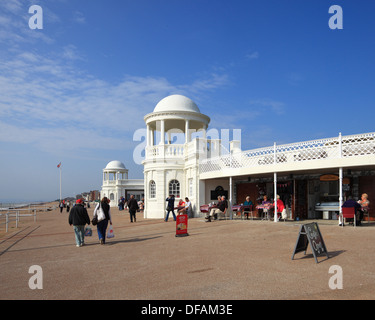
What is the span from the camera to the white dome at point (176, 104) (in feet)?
79.2

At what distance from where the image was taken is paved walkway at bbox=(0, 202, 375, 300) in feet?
18.2

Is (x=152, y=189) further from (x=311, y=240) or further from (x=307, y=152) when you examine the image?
(x=311, y=240)

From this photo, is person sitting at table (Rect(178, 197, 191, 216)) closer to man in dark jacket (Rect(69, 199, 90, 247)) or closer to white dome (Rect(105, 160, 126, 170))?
man in dark jacket (Rect(69, 199, 90, 247))

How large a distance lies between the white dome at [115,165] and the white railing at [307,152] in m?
35.7

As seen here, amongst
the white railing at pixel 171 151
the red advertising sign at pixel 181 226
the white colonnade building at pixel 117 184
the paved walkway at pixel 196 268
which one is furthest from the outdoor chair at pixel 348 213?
the white colonnade building at pixel 117 184

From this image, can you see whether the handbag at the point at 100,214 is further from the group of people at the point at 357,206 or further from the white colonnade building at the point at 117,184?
the white colonnade building at the point at 117,184

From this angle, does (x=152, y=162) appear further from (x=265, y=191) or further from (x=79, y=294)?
(x=79, y=294)

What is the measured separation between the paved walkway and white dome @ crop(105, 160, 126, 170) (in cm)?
4060

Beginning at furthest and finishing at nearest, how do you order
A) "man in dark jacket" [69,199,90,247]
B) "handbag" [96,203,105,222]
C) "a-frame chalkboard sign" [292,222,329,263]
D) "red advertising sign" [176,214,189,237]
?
1. "red advertising sign" [176,214,189,237]
2. "handbag" [96,203,105,222]
3. "man in dark jacket" [69,199,90,247]
4. "a-frame chalkboard sign" [292,222,329,263]

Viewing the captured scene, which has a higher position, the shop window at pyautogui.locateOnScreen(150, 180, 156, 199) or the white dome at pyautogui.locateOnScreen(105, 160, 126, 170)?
the white dome at pyautogui.locateOnScreen(105, 160, 126, 170)

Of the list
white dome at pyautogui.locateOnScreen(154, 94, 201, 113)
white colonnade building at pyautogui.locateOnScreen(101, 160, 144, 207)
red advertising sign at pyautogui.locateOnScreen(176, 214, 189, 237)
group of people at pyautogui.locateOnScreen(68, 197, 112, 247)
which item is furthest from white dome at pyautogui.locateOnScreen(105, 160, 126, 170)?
group of people at pyautogui.locateOnScreen(68, 197, 112, 247)

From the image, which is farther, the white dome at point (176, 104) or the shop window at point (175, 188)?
the white dome at point (176, 104)

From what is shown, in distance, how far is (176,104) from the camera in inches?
955

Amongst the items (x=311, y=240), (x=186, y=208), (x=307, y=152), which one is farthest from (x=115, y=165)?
(x=311, y=240)
